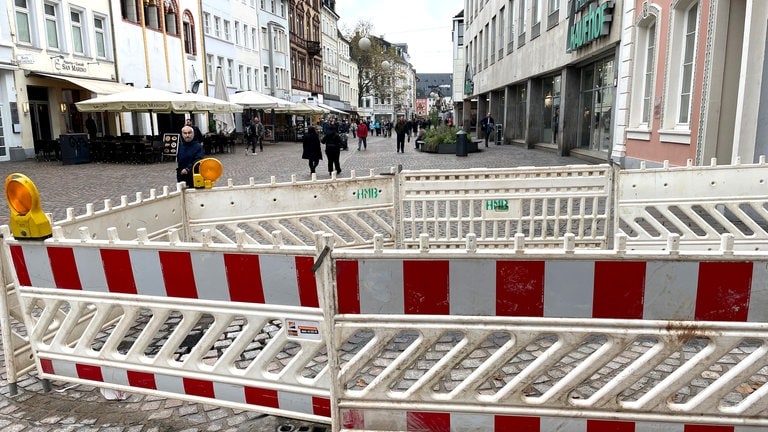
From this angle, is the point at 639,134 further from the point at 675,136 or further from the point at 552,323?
the point at 552,323

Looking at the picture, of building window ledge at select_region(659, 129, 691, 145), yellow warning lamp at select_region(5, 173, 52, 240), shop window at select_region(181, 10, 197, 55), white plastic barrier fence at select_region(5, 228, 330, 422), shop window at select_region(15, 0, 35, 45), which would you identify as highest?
shop window at select_region(181, 10, 197, 55)

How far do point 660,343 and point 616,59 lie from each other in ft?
48.4

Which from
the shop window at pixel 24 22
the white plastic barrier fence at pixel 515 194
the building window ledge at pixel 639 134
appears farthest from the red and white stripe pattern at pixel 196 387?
the shop window at pixel 24 22

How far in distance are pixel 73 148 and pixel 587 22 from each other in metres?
18.0

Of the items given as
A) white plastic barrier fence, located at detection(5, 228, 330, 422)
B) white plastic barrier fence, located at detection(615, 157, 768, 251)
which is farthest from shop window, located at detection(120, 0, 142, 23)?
white plastic barrier fence, located at detection(5, 228, 330, 422)

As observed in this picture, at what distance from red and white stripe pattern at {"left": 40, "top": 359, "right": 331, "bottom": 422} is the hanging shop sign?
15.3 m

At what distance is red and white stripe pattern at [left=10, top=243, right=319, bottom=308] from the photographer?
8.64 feet

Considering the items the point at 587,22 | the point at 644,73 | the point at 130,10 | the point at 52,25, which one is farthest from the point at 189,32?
the point at 644,73

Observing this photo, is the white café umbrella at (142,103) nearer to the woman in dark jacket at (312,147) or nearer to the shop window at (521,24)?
the woman in dark jacket at (312,147)

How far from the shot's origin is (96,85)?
78.4 ft

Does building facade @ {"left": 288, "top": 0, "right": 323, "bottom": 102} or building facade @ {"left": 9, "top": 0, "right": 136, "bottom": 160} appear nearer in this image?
building facade @ {"left": 9, "top": 0, "right": 136, "bottom": 160}

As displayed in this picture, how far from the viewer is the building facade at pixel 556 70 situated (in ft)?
54.4

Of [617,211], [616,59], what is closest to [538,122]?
[616,59]

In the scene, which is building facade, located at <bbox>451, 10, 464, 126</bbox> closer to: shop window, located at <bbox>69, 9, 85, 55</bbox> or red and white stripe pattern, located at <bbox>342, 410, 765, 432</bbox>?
shop window, located at <bbox>69, 9, 85, 55</bbox>
